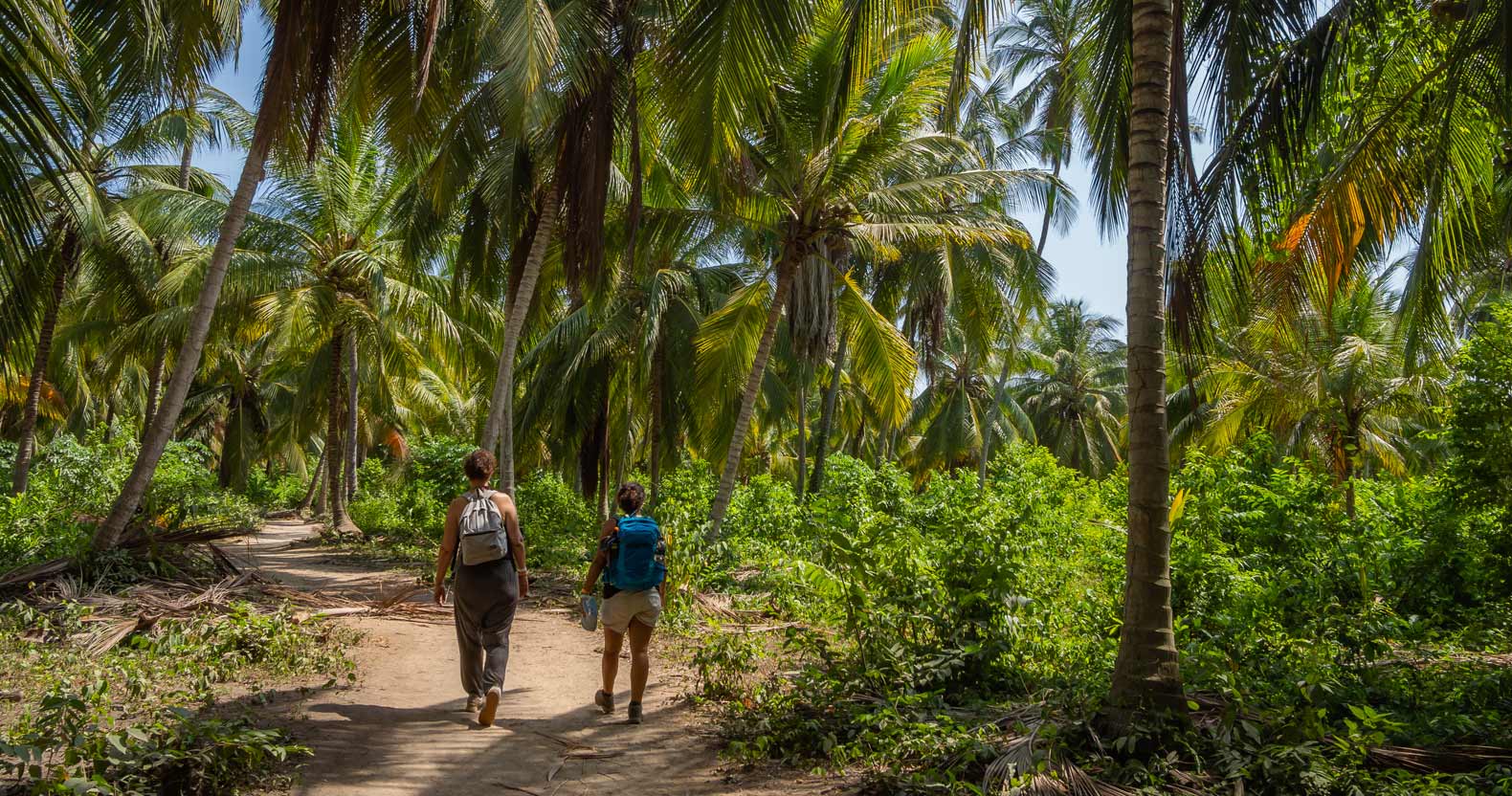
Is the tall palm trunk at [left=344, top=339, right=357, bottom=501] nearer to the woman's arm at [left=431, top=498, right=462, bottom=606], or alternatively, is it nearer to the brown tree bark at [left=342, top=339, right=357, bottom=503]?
the brown tree bark at [left=342, top=339, right=357, bottom=503]

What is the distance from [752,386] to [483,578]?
6004 mm

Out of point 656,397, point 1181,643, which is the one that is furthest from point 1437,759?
point 656,397

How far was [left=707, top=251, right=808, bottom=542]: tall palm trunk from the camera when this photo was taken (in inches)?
426

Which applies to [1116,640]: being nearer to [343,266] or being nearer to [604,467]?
[604,467]

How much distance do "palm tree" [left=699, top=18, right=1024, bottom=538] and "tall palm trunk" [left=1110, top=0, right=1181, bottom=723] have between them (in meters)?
5.78

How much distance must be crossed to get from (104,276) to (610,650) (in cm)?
1605

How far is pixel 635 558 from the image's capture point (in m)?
5.37

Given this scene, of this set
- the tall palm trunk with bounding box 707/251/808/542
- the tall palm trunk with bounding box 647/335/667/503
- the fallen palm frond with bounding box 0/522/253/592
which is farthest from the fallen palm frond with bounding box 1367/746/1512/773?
the tall palm trunk with bounding box 647/335/667/503

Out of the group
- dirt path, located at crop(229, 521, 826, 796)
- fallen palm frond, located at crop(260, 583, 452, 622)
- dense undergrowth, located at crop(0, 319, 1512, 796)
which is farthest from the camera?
Answer: fallen palm frond, located at crop(260, 583, 452, 622)

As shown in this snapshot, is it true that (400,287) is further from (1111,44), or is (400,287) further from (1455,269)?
(1455,269)

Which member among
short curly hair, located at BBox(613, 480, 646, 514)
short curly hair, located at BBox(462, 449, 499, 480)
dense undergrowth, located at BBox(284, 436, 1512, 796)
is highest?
short curly hair, located at BBox(462, 449, 499, 480)

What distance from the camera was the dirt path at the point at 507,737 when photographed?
169 inches

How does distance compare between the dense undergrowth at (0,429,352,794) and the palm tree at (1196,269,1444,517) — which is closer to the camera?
the dense undergrowth at (0,429,352,794)

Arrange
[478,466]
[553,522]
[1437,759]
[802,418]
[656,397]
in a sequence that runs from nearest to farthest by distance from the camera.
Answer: [1437,759] → [478,466] → [553,522] → [656,397] → [802,418]
